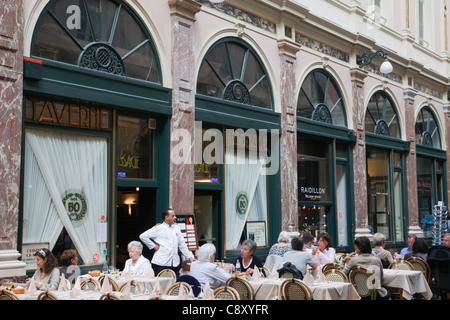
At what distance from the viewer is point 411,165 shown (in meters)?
19.8

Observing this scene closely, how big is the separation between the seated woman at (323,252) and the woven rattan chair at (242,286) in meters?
3.41

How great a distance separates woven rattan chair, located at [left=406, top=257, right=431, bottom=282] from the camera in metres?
10.2

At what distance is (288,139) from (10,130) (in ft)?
23.6

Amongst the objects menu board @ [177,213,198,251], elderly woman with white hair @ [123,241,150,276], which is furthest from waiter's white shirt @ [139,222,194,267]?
elderly woman with white hair @ [123,241,150,276]

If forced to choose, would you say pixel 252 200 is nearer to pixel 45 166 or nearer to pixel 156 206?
pixel 156 206

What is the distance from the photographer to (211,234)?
477 inches

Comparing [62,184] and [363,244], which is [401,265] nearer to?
[363,244]

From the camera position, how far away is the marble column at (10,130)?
8.10 meters

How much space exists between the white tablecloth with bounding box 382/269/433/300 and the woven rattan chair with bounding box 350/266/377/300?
2.87 ft

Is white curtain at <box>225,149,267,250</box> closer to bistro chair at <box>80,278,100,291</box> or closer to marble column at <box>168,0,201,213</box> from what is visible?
marble column at <box>168,0,201,213</box>

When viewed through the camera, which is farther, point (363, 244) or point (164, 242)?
point (164, 242)

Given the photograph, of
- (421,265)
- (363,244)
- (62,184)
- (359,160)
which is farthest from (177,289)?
(359,160)

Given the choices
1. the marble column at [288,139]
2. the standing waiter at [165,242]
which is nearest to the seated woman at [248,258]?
the standing waiter at [165,242]
